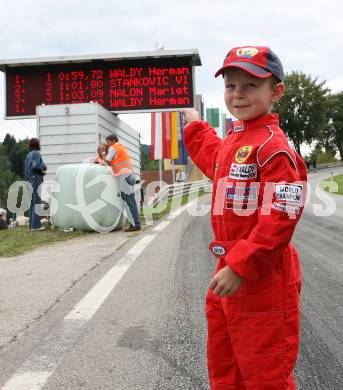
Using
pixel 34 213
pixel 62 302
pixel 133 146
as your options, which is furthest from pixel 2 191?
pixel 62 302

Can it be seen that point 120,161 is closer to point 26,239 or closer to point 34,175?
point 34,175

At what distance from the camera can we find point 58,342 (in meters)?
3.13

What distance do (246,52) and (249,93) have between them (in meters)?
0.15

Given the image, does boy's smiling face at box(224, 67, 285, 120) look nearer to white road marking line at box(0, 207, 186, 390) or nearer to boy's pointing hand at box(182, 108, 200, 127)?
boy's pointing hand at box(182, 108, 200, 127)

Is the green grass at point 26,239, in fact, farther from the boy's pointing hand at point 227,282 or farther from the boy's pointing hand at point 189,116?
the boy's pointing hand at point 227,282

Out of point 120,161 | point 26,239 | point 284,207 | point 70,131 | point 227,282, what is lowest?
point 26,239

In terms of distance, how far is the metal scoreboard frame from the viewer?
14.5 m

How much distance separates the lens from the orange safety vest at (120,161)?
380 inches

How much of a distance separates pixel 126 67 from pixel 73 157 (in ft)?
9.91

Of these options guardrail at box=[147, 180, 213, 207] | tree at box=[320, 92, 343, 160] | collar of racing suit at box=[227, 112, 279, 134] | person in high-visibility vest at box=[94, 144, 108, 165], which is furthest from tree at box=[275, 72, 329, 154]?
collar of racing suit at box=[227, 112, 279, 134]

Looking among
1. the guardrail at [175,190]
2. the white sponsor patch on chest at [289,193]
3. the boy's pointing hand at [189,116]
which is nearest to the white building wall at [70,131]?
the guardrail at [175,190]

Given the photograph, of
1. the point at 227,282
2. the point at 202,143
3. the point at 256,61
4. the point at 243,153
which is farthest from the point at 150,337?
the point at 256,61

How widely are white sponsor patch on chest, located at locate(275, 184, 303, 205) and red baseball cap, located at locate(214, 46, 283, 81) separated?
422 mm

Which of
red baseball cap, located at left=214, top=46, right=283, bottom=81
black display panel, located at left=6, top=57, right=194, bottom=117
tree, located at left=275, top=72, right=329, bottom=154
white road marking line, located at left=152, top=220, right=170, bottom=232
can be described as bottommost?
white road marking line, located at left=152, top=220, right=170, bottom=232
